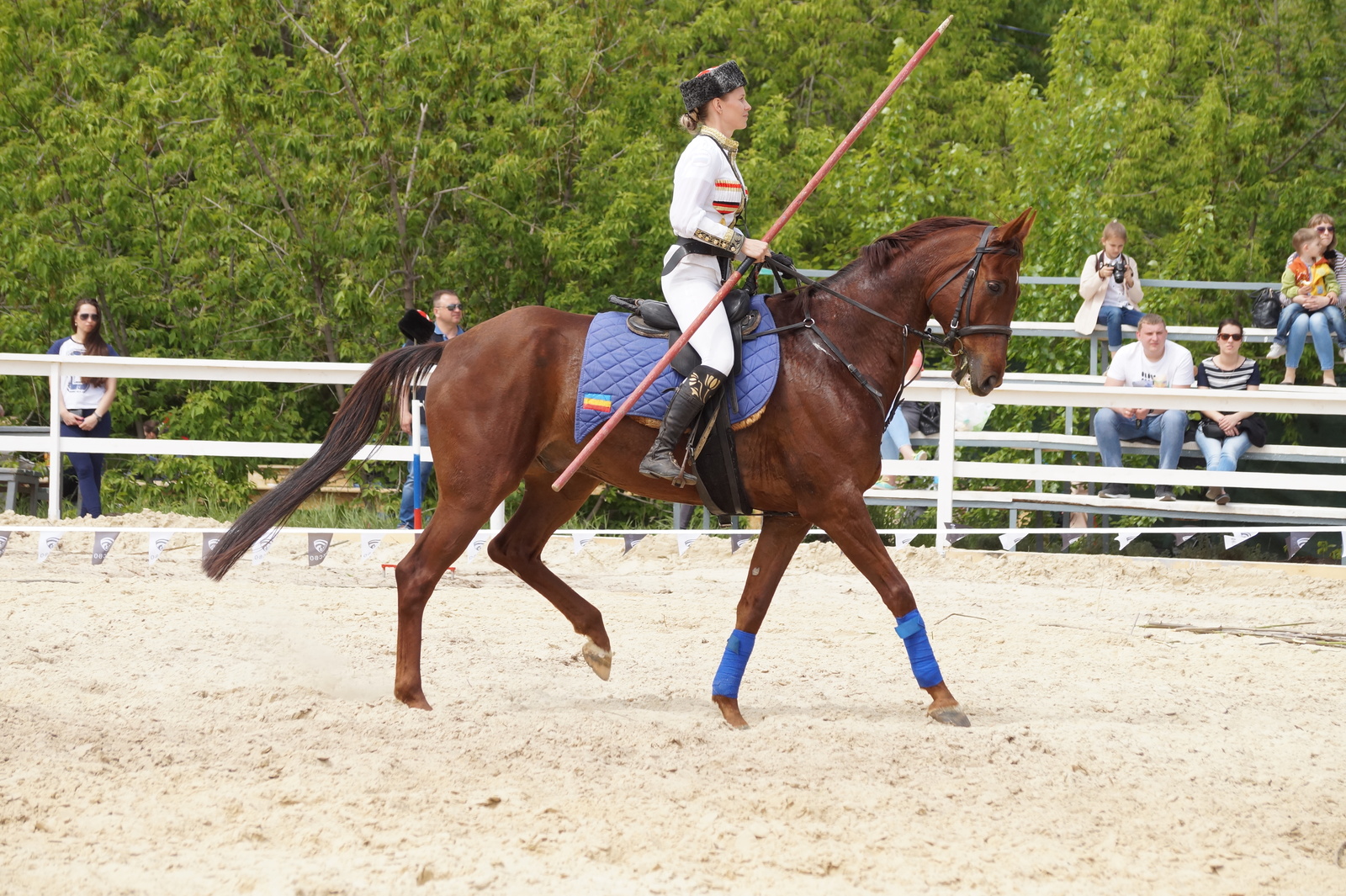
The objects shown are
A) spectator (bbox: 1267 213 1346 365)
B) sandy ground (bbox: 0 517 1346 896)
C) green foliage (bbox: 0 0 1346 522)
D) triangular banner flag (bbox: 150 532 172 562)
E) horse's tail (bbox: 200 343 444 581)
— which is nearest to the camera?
sandy ground (bbox: 0 517 1346 896)

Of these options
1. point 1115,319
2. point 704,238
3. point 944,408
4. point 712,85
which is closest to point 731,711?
point 704,238

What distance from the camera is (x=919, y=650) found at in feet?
18.0

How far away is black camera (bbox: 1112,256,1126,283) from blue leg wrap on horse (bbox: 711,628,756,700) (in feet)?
25.6

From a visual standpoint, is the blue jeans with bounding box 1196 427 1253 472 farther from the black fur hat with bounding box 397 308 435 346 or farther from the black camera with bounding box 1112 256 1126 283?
the black fur hat with bounding box 397 308 435 346

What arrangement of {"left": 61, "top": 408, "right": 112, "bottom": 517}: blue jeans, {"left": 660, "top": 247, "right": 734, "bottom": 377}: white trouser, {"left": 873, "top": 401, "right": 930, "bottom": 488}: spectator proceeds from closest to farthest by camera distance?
{"left": 660, "top": 247, "right": 734, "bottom": 377}: white trouser
{"left": 61, "top": 408, "right": 112, "bottom": 517}: blue jeans
{"left": 873, "top": 401, "right": 930, "bottom": 488}: spectator

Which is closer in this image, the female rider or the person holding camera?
the female rider

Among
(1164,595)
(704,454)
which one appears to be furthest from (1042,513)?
(704,454)

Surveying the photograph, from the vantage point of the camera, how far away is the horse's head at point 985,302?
18.0 feet

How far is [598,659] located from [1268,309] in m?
8.94

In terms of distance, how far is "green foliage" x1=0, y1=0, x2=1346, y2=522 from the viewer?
43.1 feet

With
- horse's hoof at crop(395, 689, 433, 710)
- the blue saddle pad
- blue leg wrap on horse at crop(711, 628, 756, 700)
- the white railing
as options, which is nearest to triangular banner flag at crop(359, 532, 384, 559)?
the white railing

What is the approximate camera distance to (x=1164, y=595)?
877 centimetres

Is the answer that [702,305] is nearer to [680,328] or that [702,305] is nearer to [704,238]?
[680,328]

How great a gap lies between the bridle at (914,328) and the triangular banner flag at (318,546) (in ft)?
14.7
